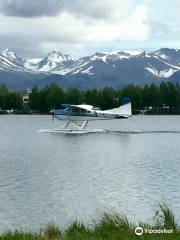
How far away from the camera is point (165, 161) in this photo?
56562 mm

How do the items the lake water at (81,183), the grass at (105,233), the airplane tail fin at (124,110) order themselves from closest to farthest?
the grass at (105,233), the lake water at (81,183), the airplane tail fin at (124,110)

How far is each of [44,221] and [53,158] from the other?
31.6 meters

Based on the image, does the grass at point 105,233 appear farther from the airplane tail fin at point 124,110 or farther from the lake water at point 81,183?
the airplane tail fin at point 124,110

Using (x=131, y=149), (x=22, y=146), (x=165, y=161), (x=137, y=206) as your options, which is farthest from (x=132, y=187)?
(x=22, y=146)

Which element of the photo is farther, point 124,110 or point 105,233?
point 124,110

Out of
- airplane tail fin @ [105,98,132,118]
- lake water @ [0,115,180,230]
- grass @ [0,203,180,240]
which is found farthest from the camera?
airplane tail fin @ [105,98,132,118]

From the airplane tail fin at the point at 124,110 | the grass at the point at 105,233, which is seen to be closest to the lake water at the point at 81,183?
the grass at the point at 105,233

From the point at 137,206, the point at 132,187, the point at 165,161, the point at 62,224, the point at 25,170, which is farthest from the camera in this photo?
the point at 165,161

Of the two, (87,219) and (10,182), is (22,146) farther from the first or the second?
(87,219)

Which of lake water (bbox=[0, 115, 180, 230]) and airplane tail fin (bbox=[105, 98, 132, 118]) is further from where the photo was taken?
airplane tail fin (bbox=[105, 98, 132, 118])

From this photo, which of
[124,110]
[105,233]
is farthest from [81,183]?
[124,110]

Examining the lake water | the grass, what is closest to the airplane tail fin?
the lake water

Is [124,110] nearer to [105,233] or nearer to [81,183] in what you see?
[81,183]

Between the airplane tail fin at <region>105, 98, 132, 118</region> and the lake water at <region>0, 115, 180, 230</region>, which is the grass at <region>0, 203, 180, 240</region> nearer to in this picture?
the lake water at <region>0, 115, 180, 230</region>
